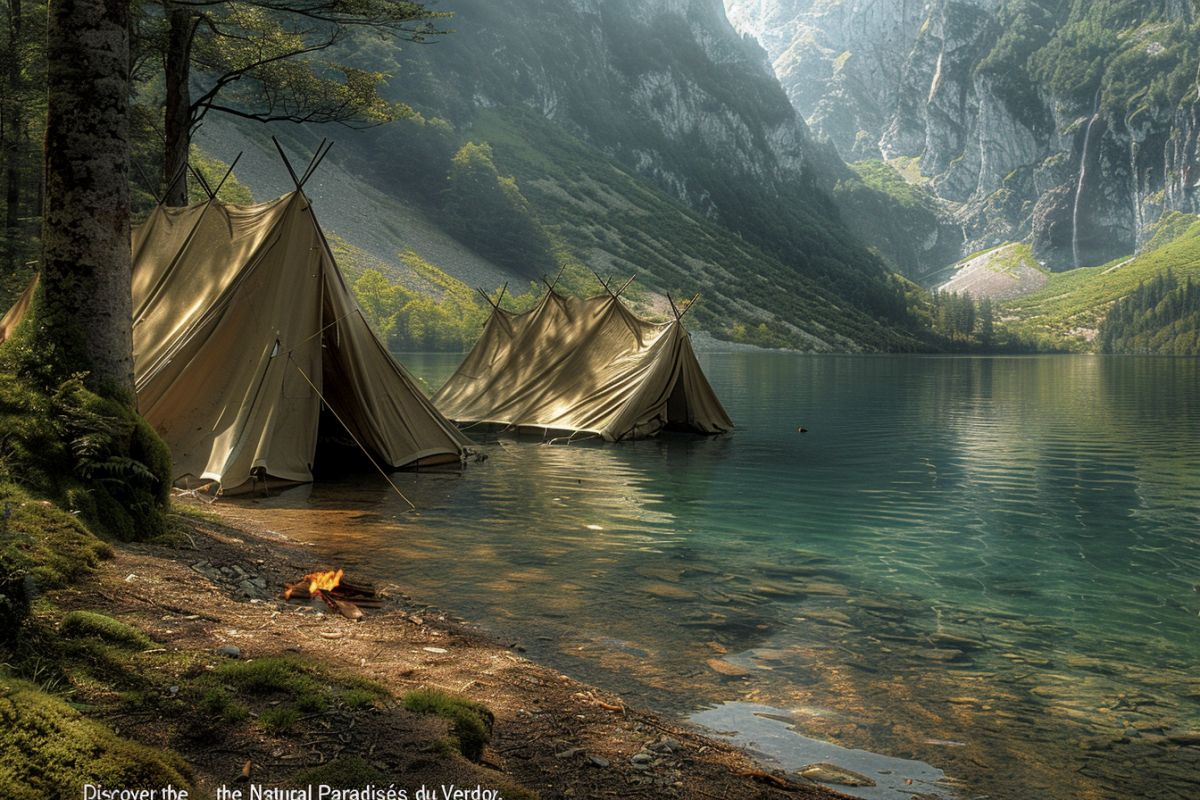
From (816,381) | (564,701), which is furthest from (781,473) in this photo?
(816,381)

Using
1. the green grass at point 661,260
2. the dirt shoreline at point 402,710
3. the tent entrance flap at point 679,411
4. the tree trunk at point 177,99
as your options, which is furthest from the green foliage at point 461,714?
the green grass at point 661,260

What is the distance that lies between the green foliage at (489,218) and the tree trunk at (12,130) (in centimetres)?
11032

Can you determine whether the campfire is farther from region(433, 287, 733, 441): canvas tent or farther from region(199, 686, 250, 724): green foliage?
region(433, 287, 733, 441): canvas tent

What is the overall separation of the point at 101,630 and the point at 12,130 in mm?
29575

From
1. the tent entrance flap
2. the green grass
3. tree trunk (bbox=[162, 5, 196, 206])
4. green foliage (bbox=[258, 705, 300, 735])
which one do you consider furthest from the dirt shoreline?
the green grass

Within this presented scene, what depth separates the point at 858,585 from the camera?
9875 mm

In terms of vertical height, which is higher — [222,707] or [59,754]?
[59,754]

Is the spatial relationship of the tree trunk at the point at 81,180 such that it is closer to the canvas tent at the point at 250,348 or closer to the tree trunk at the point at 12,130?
the canvas tent at the point at 250,348

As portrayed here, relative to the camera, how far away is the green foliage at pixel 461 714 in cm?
457

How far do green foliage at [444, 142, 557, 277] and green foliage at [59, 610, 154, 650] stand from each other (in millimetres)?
135980

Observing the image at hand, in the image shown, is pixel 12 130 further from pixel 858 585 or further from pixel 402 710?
pixel 402 710

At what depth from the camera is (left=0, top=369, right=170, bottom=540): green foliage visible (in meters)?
7.63

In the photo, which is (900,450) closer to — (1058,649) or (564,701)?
(1058,649)

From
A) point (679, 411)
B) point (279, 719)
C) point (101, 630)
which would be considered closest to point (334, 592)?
point (101, 630)
